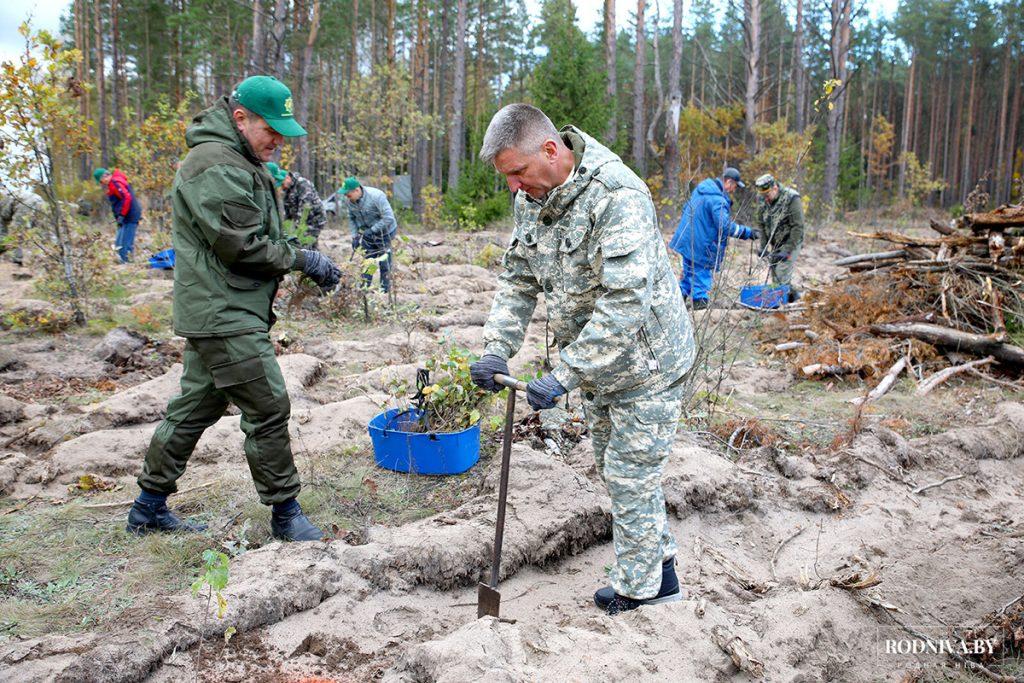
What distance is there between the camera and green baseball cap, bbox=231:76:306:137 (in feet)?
10.4

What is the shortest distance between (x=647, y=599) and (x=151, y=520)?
2410mm

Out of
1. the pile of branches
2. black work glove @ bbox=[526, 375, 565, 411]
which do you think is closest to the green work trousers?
black work glove @ bbox=[526, 375, 565, 411]

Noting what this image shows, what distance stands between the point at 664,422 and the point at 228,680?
1.89 meters

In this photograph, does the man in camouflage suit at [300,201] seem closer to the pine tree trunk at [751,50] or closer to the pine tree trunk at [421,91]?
the pine tree trunk at [751,50]

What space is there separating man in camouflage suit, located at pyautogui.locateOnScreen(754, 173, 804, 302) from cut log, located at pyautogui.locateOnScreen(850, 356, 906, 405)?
Answer: 230 centimetres

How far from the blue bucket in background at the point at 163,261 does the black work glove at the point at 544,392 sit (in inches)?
422

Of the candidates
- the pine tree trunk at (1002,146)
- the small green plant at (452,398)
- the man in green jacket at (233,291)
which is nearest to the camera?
the man in green jacket at (233,291)

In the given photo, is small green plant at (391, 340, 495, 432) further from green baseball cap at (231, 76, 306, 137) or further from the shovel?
green baseball cap at (231, 76, 306, 137)

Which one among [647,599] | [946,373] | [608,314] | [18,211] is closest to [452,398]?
[647,599]

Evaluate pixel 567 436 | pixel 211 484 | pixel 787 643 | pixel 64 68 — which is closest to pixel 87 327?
pixel 64 68

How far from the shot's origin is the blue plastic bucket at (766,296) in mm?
8617

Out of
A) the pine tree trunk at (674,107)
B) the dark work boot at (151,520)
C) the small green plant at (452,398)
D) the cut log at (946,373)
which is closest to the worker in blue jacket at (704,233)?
the cut log at (946,373)

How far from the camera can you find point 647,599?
298 cm

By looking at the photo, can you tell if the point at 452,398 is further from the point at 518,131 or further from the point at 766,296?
the point at 766,296
